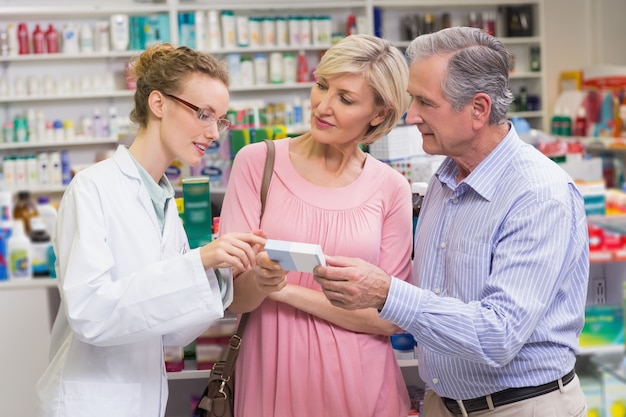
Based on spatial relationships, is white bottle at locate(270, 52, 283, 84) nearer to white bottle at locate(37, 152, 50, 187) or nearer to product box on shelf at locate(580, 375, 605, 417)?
white bottle at locate(37, 152, 50, 187)

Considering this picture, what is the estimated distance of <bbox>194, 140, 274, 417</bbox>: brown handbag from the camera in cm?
233

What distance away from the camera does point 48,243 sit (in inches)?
148

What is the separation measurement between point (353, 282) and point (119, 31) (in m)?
6.09

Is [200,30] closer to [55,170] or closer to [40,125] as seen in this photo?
[40,125]

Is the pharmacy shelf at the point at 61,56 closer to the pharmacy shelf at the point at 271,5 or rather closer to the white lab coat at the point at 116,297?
the pharmacy shelf at the point at 271,5

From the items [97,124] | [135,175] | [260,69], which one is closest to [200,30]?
[260,69]

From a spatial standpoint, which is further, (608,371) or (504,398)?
(504,398)

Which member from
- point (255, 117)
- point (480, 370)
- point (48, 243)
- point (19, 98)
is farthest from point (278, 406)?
point (19, 98)

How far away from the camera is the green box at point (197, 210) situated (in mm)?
2916

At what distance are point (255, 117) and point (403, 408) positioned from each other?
3764 mm

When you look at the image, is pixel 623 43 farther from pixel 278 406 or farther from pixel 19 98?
pixel 278 406

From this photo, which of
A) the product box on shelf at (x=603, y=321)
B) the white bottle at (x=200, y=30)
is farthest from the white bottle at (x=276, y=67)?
the product box on shelf at (x=603, y=321)

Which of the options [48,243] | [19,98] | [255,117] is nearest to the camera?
[48,243]

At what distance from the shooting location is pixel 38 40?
7406mm
